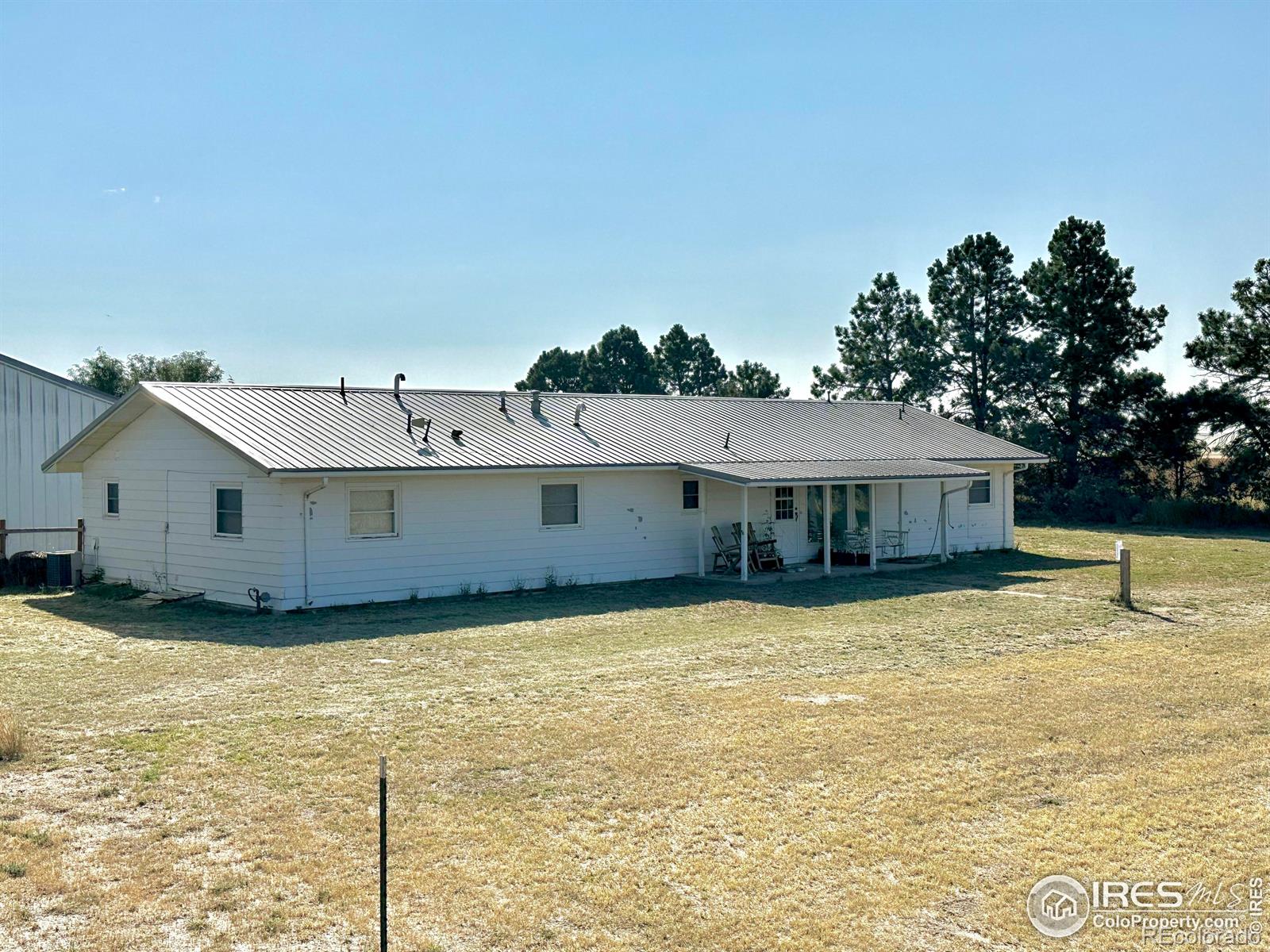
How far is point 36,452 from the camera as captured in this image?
74.0 feet

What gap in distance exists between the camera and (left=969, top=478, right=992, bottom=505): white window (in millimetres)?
24703

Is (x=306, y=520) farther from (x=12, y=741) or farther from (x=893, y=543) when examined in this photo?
(x=893, y=543)

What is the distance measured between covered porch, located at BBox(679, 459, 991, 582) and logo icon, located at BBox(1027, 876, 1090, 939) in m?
13.1

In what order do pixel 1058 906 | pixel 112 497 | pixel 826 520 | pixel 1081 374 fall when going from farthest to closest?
pixel 1081 374, pixel 826 520, pixel 112 497, pixel 1058 906

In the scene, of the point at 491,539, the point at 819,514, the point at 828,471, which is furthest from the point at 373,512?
the point at 819,514

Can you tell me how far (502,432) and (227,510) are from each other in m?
Answer: 5.04

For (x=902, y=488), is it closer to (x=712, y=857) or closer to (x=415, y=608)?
(x=415, y=608)

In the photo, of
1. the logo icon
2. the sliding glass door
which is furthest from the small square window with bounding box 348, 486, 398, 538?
the logo icon

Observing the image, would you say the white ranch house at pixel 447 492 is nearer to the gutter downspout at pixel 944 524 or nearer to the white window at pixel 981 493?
the gutter downspout at pixel 944 524

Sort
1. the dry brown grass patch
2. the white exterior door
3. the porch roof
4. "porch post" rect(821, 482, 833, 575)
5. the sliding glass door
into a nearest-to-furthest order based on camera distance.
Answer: the dry brown grass patch < the porch roof < "porch post" rect(821, 482, 833, 575) < the white exterior door < the sliding glass door

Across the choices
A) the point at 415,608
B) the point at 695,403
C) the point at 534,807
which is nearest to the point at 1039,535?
the point at 695,403

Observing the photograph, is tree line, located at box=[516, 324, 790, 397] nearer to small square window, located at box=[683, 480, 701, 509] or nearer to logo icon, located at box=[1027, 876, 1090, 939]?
small square window, located at box=[683, 480, 701, 509]

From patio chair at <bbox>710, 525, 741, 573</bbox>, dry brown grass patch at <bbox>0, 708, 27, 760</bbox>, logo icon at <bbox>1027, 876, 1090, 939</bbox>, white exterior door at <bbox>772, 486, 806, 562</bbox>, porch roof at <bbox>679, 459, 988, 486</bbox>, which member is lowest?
logo icon at <bbox>1027, 876, 1090, 939</bbox>

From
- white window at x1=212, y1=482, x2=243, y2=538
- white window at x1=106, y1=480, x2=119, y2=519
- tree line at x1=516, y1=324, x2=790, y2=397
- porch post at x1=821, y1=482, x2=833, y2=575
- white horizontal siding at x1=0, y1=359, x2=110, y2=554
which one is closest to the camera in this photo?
white window at x1=212, y1=482, x2=243, y2=538
